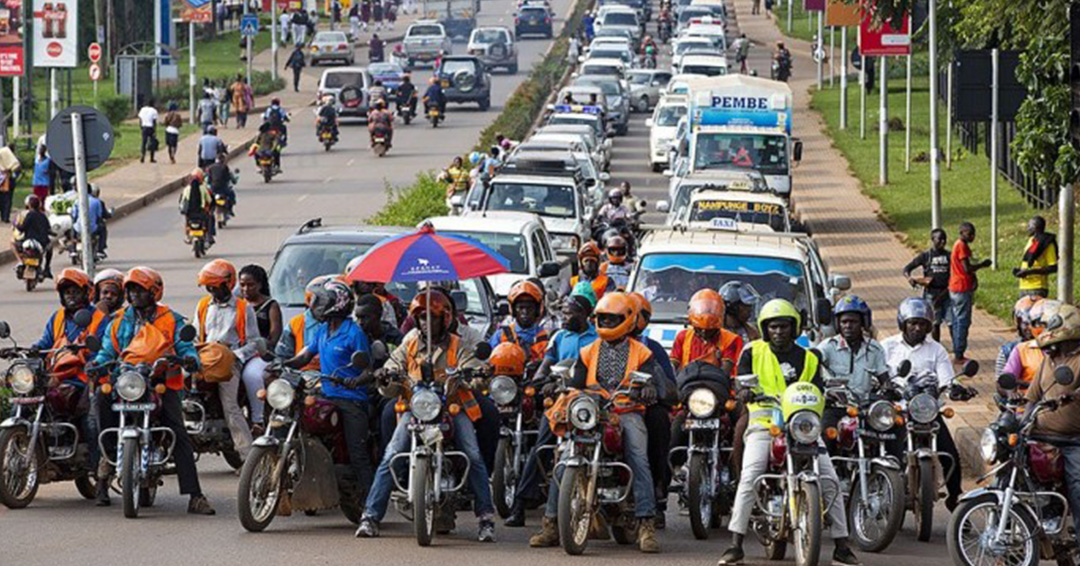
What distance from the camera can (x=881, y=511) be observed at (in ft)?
44.5

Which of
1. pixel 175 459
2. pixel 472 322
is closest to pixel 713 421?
pixel 175 459

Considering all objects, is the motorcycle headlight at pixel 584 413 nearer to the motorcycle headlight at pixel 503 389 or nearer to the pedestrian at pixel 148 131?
the motorcycle headlight at pixel 503 389

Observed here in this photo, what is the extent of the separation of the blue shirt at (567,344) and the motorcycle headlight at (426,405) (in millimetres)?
1019

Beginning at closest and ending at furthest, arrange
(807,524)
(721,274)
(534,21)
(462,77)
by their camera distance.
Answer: (807,524), (721,274), (462,77), (534,21)

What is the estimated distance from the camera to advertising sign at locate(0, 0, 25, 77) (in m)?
49.0

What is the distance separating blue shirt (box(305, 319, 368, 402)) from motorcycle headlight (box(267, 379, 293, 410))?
442 millimetres

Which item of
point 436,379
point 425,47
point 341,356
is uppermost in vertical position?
point 425,47

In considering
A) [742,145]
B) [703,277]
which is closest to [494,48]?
[742,145]

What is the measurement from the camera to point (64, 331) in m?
15.2

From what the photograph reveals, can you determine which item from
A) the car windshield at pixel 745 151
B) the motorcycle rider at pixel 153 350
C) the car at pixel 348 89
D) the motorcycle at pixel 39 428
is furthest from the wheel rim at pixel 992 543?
the car at pixel 348 89

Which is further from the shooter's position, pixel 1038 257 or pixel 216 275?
pixel 1038 257

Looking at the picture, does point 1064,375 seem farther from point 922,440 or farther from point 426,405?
point 426,405

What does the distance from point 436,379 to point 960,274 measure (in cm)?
1132

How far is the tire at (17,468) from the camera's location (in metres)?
14.4
